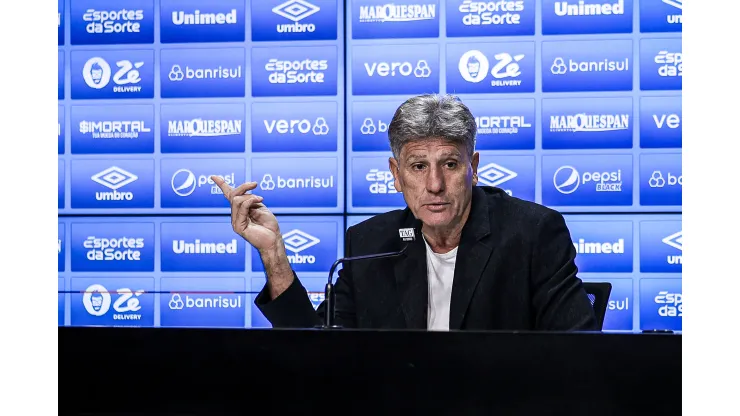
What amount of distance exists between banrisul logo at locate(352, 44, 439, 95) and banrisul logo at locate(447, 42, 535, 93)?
102 millimetres

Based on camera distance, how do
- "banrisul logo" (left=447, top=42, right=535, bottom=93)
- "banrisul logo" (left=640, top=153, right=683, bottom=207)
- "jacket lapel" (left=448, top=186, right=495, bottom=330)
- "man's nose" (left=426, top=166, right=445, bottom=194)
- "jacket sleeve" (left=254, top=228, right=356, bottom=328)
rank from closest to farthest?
"jacket sleeve" (left=254, top=228, right=356, bottom=328) → "jacket lapel" (left=448, top=186, right=495, bottom=330) → "man's nose" (left=426, top=166, right=445, bottom=194) → "banrisul logo" (left=640, top=153, right=683, bottom=207) → "banrisul logo" (left=447, top=42, right=535, bottom=93)

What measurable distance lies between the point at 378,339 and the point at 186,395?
1.02ft

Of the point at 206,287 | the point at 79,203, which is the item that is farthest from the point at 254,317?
the point at 79,203

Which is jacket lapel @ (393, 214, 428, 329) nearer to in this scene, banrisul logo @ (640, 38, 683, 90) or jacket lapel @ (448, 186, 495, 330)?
jacket lapel @ (448, 186, 495, 330)

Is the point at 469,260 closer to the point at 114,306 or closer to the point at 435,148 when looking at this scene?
the point at 435,148

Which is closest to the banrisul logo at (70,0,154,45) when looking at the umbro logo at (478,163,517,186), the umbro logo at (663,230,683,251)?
the umbro logo at (478,163,517,186)

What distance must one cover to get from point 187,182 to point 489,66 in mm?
1768

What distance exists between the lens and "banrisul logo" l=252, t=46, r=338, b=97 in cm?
416

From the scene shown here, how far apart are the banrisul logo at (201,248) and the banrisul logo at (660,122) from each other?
87.5 inches

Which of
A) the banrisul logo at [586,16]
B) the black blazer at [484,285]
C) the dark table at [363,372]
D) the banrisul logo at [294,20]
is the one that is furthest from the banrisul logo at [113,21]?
the dark table at [363,372]

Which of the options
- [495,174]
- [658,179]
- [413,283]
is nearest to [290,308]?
[413,283]

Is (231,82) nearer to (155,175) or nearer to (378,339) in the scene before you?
(155,175)

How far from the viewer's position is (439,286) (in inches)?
85.7

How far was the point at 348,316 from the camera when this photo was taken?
2.23 metres
